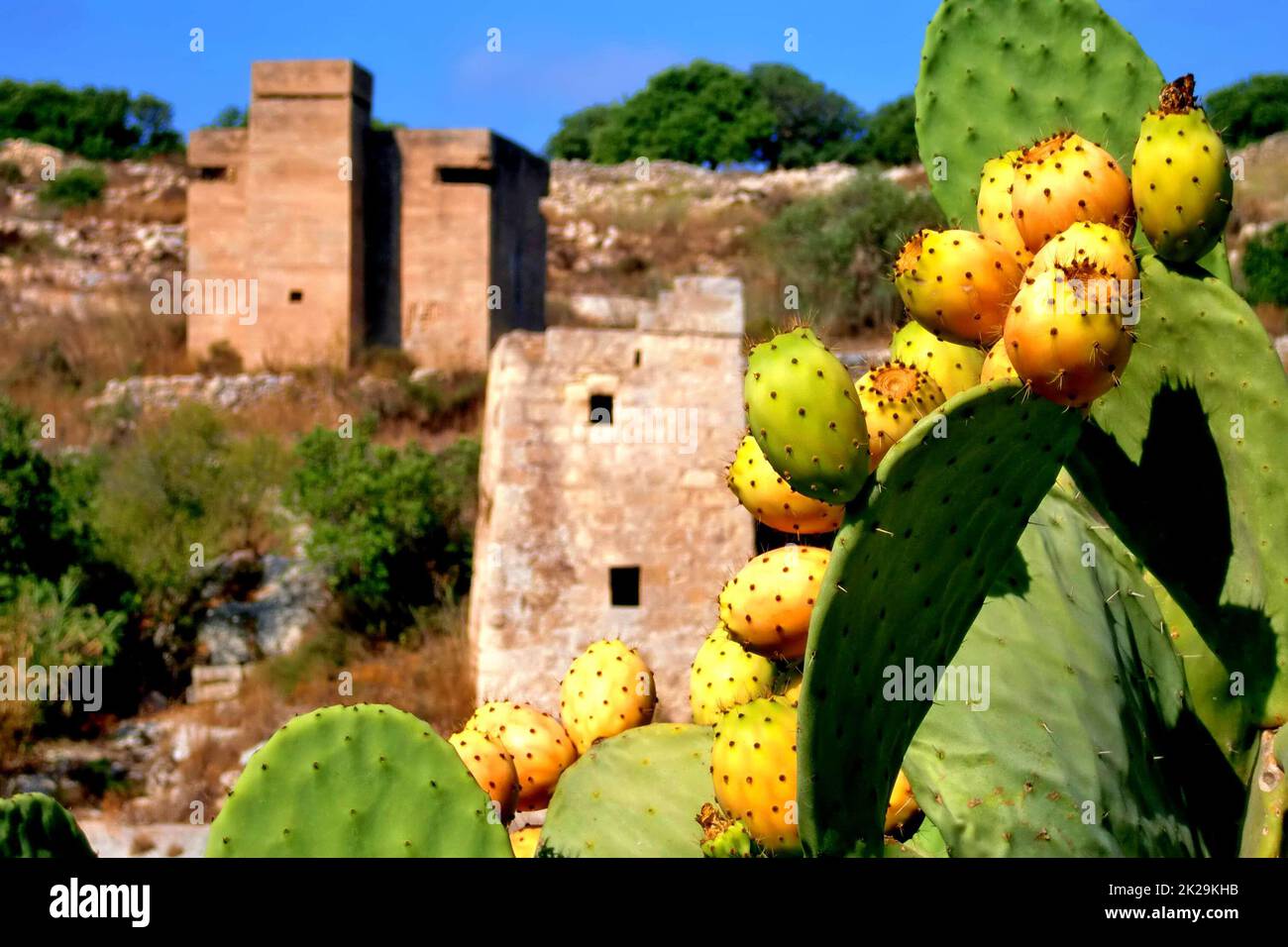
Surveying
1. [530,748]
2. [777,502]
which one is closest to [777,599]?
[777,502]

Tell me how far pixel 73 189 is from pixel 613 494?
22428mm

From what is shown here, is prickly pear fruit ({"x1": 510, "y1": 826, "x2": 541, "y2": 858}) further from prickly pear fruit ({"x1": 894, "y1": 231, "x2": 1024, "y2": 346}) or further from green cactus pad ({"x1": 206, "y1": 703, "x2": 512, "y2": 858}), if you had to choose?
prickly pear fruit ({"x1": 894, "y1": 231, "x2": 1024, "y2": 346})

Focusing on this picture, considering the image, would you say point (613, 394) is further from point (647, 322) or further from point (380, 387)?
point (380, 387)

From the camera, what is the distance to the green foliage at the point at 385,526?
12.8m

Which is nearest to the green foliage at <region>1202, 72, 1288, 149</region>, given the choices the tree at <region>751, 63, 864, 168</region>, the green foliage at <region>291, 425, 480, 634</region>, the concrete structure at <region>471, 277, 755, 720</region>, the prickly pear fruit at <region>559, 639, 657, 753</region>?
the tree at <region>751, 63, 864, 168</region>

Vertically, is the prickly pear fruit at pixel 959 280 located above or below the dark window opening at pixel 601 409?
below

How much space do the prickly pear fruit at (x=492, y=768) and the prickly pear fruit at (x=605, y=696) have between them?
9.4 inches

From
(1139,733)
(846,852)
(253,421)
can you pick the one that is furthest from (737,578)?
(253,421)

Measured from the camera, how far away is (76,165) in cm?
3058

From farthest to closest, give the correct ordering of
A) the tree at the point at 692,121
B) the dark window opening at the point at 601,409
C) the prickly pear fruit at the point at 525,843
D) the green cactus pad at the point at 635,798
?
the tree at the point at 692,121, the dark window opening at the point at 601,409, the prickly pear fruit at the point at 525,843, the green cactus pad at the point at 635,798

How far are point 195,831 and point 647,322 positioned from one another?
3922mm

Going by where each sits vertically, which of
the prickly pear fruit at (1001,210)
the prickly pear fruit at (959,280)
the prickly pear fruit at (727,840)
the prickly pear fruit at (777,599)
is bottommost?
the prickly pear fruit at (727,840)

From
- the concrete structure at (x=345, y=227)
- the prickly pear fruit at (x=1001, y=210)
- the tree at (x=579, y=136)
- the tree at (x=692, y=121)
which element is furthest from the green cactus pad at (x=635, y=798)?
the tree at (x=579, y=136)

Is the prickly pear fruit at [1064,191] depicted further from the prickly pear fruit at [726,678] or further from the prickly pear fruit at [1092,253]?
the prickly pear fruit at [726,678]
